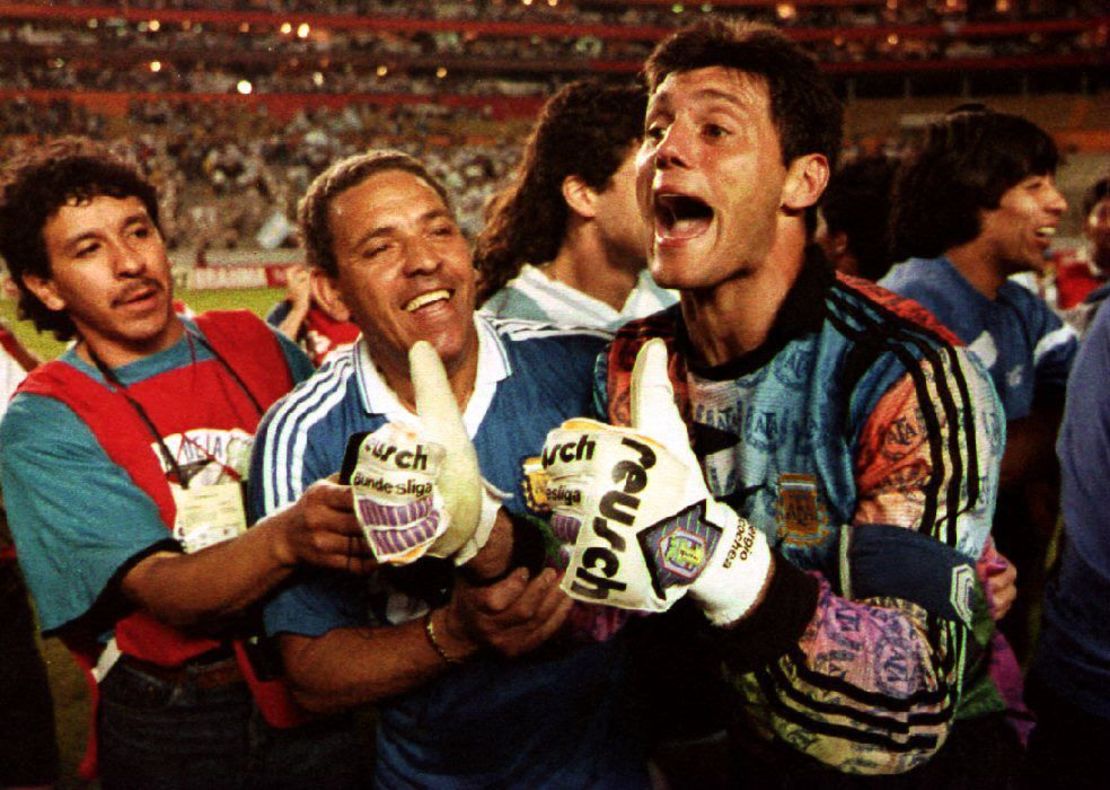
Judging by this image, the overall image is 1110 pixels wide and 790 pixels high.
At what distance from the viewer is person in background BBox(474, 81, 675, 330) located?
363cm

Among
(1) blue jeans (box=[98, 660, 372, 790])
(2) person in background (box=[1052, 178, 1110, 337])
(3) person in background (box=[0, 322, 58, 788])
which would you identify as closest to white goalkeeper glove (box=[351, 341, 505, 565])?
(1) blue jeans (box=[98, 660, 372, 790])

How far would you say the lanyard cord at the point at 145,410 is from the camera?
7.90ft

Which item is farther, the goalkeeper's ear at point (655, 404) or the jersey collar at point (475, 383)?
the jersey collar at point (475, 383)

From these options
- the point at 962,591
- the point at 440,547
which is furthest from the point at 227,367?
the point at 962,591

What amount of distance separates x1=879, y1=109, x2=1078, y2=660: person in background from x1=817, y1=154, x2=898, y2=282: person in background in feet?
3.52

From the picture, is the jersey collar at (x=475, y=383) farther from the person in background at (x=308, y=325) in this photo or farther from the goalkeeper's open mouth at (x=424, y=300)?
the person in background at (x=308, y=325)

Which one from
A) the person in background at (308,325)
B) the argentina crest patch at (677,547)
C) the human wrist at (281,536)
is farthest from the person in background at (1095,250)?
the person in background at (308,325)

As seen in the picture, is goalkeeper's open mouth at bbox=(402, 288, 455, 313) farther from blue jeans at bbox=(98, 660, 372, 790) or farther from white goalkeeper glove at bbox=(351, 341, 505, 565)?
blue jeans at bbox=(98, 660, 372, 790)

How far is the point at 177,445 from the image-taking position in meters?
2.45

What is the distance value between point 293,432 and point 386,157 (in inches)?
33.6

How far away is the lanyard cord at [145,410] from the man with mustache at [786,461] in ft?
3.83

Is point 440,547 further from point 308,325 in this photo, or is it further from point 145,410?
point 308,325

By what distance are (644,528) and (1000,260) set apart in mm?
2679

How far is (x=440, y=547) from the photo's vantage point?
156cm
